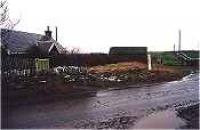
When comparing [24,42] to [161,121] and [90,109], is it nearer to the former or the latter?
[90,109]

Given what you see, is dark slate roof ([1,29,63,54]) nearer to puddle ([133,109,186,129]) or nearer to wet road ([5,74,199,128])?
wet road ([5,74,199,128])

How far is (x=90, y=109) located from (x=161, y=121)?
3.46 metres

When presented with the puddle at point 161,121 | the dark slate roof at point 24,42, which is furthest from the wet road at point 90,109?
the dark slate roof at point 24,42

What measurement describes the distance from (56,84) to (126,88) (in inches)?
180

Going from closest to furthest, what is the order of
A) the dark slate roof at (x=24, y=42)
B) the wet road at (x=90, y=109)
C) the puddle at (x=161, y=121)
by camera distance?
the puddle at (x=161, y=121) < the wet road at (x=90, y=109) < the dark slate roof at (x=24, y=42)

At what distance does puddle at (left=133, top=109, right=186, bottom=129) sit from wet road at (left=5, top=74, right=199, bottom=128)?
60 centimetres

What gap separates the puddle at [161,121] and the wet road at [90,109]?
1.96 ft

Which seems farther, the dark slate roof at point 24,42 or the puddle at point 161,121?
the dark slate roof at point 24,42

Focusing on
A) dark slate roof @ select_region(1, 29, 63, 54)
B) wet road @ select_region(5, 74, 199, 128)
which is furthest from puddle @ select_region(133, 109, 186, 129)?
dark slate roof @ select_region(1, 29, 63, 54)

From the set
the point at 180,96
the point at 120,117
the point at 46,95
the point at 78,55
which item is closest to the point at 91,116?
the point at 120,117

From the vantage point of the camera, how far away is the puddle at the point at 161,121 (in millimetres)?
11273

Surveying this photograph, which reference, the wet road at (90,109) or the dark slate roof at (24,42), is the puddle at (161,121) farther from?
the dark slate roof at (24,42)

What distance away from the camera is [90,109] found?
15.1 m

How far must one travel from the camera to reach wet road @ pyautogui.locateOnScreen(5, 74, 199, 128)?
479 inches
